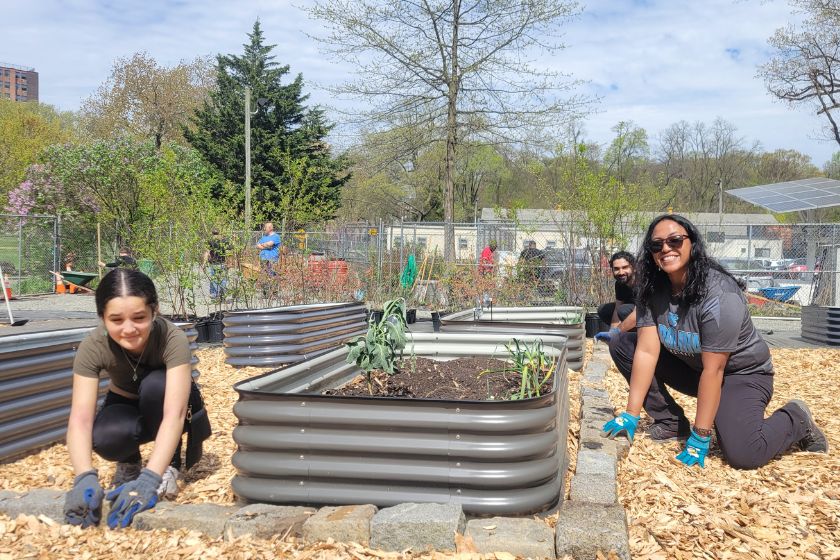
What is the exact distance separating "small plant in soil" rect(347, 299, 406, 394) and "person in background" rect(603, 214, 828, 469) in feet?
4.09

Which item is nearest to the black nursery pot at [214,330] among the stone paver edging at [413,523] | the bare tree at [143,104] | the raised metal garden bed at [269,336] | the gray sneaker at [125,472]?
the raised metal garden bed at [269,336]

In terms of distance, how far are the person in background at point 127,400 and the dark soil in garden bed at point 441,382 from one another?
914 millimetres

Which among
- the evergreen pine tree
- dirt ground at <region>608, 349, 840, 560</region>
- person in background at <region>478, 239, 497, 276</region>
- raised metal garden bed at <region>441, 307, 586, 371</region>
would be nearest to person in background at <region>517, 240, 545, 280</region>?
person in background at <region>478, 239, 497, 276</region>

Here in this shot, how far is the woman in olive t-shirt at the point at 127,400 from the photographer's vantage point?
2.94m

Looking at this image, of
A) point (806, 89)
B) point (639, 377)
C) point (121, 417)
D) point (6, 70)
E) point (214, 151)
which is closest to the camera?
point (121, 417)

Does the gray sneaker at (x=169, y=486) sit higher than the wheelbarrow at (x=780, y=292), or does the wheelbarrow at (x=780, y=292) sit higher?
the wheelbarrow at (x=780, y=292)

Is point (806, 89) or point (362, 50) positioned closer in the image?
point (362, 50)

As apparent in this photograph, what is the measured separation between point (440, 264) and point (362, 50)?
5466 millimetres

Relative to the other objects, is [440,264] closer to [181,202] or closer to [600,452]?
[181,202]

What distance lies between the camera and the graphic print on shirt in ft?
12.3

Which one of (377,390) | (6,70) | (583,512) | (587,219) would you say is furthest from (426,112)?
(6,70)

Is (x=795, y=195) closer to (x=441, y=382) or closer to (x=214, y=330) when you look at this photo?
(x=214, y=330)

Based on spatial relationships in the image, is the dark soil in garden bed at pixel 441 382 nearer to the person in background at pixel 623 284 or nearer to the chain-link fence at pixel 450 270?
the person in background at pixel 623 284

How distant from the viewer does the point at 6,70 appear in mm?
151500
